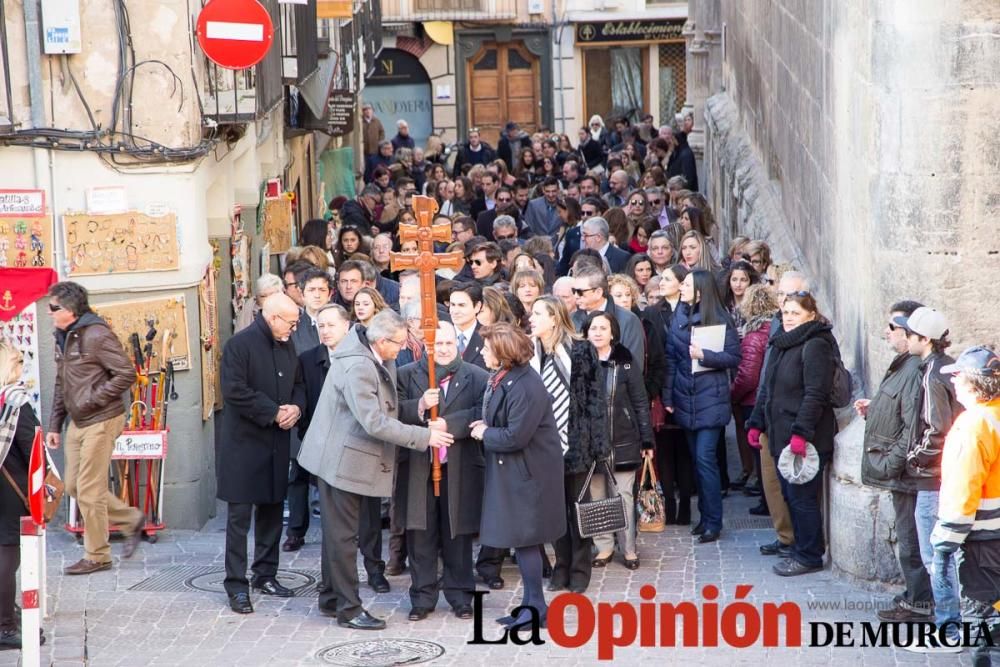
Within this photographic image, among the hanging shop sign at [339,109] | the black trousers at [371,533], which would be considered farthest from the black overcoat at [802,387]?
the hanging shop sign at [339,109]

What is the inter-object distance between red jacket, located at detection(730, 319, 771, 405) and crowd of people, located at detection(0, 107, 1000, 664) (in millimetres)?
15

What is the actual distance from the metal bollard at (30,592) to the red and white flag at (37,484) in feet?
0.69

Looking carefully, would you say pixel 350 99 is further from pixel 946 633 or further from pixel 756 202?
pixel 946 633

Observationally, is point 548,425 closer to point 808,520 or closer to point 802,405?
point 802,405

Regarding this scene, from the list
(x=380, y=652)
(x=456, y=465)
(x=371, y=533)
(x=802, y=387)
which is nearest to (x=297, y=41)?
(x=371, y=533)

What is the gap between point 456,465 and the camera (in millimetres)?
10102

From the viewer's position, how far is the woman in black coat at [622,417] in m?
11.0

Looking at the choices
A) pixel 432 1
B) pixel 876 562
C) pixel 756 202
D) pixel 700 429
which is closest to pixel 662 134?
pixel 756 202

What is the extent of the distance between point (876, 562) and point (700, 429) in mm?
1903

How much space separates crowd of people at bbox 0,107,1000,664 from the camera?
30.8ft

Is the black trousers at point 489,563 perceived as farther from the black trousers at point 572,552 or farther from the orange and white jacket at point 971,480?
the orange and white jacket at point 971,480

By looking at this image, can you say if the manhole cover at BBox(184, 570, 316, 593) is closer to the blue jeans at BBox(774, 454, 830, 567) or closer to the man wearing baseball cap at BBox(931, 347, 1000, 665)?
the blue jeans at BBox(774, 454, 830, 567)

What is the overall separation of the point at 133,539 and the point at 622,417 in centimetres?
322

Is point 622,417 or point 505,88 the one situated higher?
point 505,88
